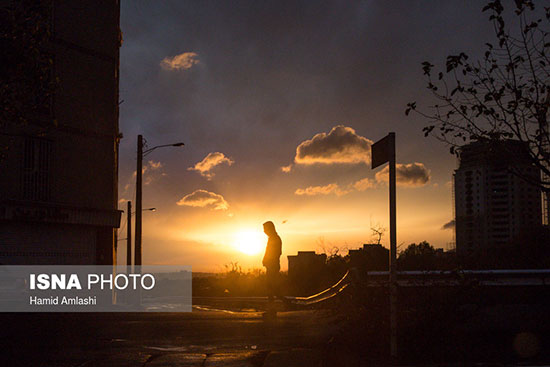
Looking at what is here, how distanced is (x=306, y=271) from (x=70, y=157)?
13.4m

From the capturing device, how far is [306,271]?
25.3m

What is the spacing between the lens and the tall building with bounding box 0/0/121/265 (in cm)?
2762

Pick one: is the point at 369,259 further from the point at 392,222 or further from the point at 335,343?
the point at 392,222

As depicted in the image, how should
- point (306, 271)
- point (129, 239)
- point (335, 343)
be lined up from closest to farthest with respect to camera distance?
1. point (335, 343)
2. point (306, 271)
3. point (129, 239)

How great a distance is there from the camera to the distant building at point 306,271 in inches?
960

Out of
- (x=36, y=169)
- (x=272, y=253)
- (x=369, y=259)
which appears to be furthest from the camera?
(x=36, y=169)

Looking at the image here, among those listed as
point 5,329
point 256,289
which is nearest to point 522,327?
point 5,329

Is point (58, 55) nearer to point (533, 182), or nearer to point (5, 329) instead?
point (5, 329)

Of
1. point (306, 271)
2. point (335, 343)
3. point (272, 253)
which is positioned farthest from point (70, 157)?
point (335, 343)

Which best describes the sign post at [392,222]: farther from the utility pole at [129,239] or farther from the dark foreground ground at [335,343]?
the utility pole at [129,239]

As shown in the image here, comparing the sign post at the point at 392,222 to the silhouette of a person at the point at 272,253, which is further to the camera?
the silhouette of a person at the point at 272,253

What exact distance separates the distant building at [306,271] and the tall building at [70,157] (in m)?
11.2

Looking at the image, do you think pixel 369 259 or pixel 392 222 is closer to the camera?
pixel 392 222

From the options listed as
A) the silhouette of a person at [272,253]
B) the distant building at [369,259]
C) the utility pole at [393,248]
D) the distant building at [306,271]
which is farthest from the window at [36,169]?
the utility pole at [393,248]
